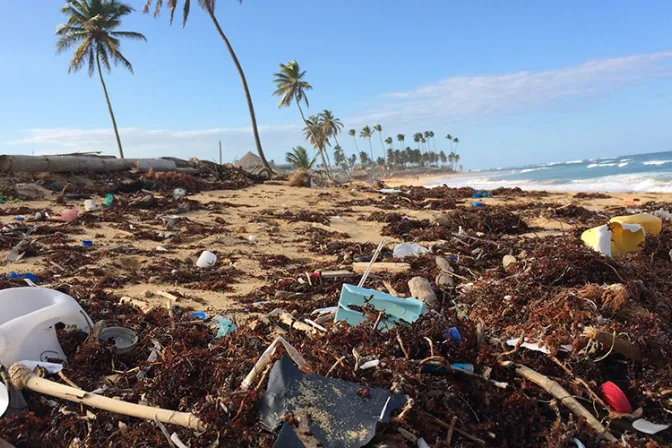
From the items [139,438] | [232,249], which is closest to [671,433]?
[139,438]

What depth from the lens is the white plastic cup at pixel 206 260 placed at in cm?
562

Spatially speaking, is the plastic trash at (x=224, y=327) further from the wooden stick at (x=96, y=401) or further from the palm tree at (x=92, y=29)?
the palm tree at (x=92, y=29)

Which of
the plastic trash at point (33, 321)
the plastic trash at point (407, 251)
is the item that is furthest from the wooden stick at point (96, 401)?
the plastic trash at point (407, 251)

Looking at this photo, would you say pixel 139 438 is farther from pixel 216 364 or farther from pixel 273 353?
pixel 273 353

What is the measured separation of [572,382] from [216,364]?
1.82 metres

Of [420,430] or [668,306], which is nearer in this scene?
[420,430]

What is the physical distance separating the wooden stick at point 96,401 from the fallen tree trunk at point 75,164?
1188cm

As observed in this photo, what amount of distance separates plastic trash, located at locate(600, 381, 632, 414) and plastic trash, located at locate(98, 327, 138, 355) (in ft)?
9.21

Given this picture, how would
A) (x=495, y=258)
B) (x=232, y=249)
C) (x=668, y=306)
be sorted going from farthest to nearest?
1. (x=232, y=249)
2. (x=495, y=258)
3. (x=668, y=306)

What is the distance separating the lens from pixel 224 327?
3.27 metres

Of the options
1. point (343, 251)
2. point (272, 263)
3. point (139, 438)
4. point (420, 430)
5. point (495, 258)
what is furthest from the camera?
point (343, 251)

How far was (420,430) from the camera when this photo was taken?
1.72 meters

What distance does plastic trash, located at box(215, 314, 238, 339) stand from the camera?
3.15 meters

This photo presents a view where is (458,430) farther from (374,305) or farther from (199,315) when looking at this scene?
(199,315)
